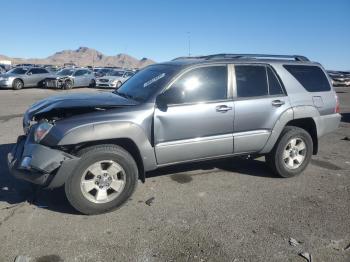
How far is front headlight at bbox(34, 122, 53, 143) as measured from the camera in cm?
405

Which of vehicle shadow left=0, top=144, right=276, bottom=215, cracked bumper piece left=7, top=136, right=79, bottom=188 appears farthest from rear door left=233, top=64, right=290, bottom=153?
cracked bumper piece left=7, top=136, right=79, bottom=188

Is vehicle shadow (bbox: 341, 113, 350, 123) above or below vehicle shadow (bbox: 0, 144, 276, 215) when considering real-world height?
below

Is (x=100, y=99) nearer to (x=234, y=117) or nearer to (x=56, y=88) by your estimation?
(x=234, y=117)

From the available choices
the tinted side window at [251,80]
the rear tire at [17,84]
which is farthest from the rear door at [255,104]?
the rear tire at [17,84]

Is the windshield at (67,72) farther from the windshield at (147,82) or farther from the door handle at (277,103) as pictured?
the door handle at (277,103)

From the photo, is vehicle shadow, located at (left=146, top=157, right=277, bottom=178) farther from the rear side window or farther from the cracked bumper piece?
the cracked bumper piece

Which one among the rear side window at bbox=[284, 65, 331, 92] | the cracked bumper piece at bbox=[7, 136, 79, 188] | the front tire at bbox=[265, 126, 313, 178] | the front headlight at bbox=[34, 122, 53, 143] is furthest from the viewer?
the rear side window at bbox=[284, 65, 331, 92]

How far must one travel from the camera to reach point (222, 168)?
6.09 meters

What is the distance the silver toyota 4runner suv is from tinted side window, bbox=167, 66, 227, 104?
0.5 inches

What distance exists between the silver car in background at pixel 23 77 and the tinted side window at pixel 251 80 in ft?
69.3

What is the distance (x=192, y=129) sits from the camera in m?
4.71

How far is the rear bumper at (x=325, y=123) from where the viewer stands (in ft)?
19.0

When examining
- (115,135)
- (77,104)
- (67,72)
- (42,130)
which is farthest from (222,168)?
(67,72)

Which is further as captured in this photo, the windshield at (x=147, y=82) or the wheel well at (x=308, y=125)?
the wheel well at (x=308, y=125)
